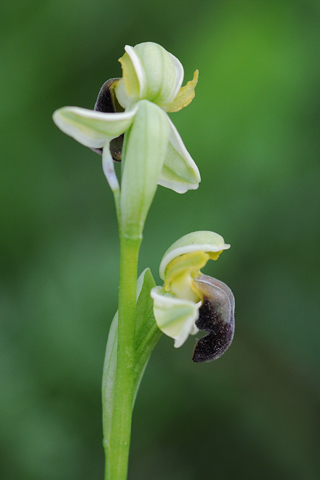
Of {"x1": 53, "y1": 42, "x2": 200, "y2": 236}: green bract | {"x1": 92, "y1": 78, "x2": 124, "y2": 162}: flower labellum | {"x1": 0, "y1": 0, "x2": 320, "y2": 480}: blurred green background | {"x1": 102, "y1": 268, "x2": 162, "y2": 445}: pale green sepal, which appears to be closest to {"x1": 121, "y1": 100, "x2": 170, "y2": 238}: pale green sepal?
{"x1": 53, "y1": 42, "x2": 200, "y2": 236}: green bract

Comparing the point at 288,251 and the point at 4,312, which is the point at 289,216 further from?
the point at 4,312

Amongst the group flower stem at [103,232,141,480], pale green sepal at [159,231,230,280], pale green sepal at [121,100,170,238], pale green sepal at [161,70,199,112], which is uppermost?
pale green sepal at [161,70,199,112]

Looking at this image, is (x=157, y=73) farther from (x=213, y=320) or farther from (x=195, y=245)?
(x=213, y=320)

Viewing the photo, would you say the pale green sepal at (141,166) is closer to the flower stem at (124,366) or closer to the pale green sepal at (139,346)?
the flower stem at (124,366)

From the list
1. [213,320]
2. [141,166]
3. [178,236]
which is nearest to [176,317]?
[213,320]

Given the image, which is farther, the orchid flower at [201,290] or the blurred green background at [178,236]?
the blurred green background at [178,236]

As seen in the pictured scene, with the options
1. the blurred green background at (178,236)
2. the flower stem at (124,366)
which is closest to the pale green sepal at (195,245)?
the flower stem at (124,366)

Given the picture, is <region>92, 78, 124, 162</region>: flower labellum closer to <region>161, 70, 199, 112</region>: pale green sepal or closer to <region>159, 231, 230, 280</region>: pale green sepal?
<region>161, 70, 199, 112</region>: pale green sepal
